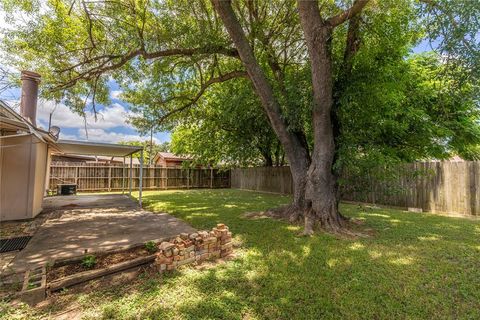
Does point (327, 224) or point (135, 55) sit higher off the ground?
point (135, 55)

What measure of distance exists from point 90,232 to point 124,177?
9503 millimetres

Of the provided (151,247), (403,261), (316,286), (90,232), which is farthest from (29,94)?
(403,261)

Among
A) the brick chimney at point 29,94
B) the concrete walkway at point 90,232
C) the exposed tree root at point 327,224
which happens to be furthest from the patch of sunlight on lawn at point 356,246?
the brick chimney at point 29,94

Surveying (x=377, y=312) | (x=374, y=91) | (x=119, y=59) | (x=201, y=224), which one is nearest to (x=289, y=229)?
(x=201, y=224)

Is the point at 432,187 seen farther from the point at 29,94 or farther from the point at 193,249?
the point at 29,94

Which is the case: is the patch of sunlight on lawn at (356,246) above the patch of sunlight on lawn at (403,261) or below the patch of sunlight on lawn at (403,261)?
above

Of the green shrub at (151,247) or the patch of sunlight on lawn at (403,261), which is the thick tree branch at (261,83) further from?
the green shrub at (151,247)

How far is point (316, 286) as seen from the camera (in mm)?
2619

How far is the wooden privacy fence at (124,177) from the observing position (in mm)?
13289

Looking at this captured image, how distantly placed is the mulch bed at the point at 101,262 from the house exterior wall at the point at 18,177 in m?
4.67

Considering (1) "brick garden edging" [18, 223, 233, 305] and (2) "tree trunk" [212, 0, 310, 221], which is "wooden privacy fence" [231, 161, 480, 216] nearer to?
(2) "tree trunk" [212, 0, 310, 221]

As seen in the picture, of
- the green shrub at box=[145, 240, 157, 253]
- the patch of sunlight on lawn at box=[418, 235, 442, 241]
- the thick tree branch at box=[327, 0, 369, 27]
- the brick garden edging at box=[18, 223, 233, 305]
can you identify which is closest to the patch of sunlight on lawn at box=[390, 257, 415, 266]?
the patch of sunlight on lawn at box=[418, 235, 442, 241]

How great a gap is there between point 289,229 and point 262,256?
1.62m

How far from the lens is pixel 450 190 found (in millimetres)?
6664
